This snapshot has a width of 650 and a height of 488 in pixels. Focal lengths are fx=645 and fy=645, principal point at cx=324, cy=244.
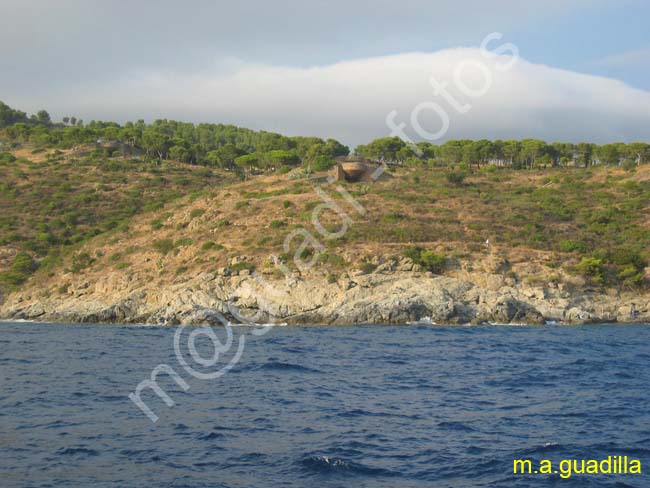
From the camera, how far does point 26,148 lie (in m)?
104

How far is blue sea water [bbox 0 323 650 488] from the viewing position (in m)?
12.8

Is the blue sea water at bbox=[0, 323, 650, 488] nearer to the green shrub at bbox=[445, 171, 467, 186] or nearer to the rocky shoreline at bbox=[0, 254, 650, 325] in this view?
the rocky shoreline at bbox=[0, 254, 650, 325]

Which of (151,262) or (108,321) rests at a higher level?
(151,262)

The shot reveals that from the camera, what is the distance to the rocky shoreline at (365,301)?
42.2m

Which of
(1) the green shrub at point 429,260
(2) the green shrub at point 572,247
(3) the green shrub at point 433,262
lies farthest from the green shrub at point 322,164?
(2) the green shrub at point 572,247

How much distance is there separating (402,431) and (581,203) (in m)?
55.5

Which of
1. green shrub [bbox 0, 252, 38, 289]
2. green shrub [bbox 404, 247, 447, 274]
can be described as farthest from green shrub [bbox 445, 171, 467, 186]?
green shrub [bbox 0, 252, 38, 289]

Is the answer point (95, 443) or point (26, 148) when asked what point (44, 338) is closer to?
point (95, 443)

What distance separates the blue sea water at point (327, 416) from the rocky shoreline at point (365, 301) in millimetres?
11653

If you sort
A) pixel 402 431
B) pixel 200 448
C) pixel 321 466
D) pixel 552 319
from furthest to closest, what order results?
pixel 552 319 < pixel 402 431 < pixel 200 448 < pixel 321 466

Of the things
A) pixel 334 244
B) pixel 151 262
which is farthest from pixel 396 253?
pixel 151 262

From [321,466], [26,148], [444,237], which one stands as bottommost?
[321,466]

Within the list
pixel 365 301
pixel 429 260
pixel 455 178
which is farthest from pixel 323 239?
pixel 455 178

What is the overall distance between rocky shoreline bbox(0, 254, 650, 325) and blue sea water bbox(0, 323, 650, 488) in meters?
11.7
